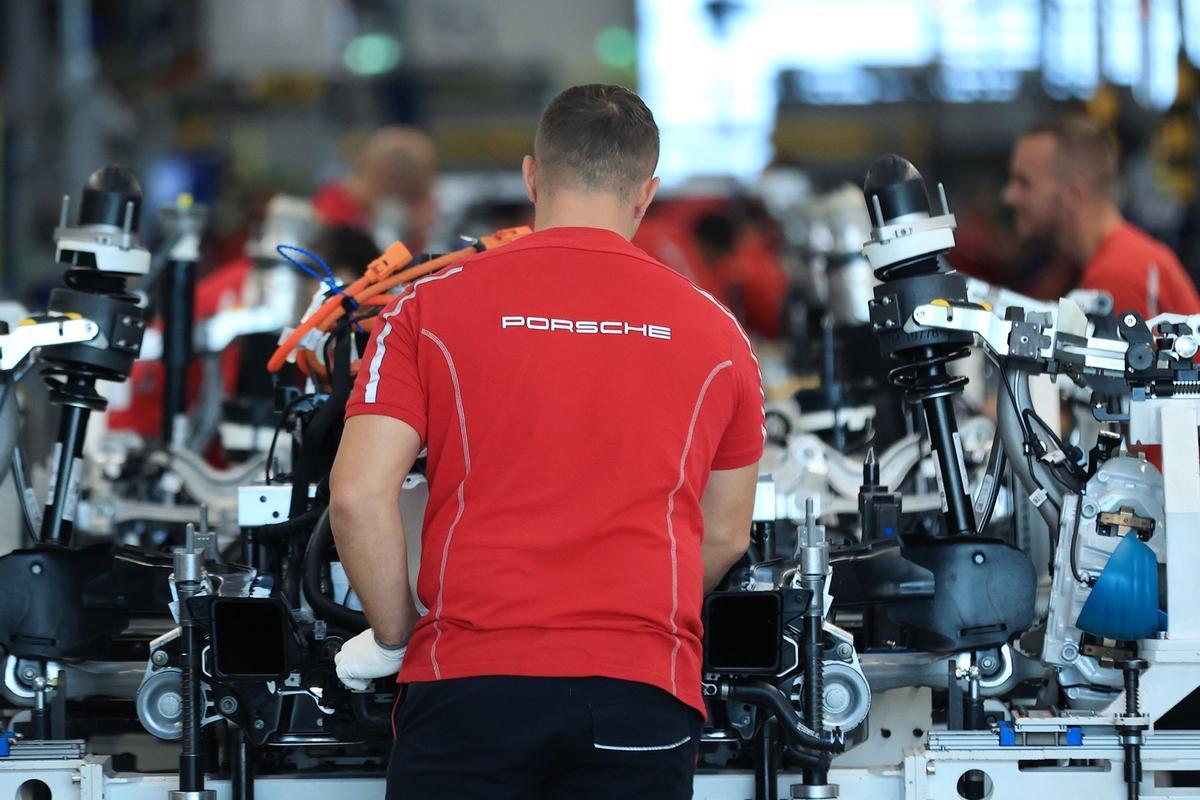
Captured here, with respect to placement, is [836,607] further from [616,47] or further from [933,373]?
[616,47]

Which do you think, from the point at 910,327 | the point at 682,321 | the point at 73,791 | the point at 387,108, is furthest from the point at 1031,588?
the point at 387,108

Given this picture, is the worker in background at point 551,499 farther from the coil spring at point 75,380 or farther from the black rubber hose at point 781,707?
the coil spring at point 75,380

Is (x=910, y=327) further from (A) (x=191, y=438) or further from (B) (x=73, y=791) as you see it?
(A) (x=191, y=438)

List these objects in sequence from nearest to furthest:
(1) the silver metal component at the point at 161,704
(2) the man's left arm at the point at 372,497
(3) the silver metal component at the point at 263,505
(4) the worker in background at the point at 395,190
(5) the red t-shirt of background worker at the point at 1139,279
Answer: (2) the man's left arm at the point at 372,497 → (1) the silver metal component at the point at 161,704 → (3) the silver metal component at the point at 263,505 → (5) the red t-shirt of background worker at the point at 1139,279 → (4) the worker in background at the point at 395,190

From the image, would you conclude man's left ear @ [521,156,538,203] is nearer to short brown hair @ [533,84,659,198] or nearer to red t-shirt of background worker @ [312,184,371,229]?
short brown hair @ [533,84,659,198]

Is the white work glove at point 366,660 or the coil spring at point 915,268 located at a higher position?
the coil spring at point 915,268

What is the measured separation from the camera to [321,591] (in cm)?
369

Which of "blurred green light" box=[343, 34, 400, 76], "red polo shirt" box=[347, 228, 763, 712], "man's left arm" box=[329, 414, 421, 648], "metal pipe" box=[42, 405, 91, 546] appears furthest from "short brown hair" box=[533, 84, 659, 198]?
"blurred green light" box=[343, 34, 400, 76]

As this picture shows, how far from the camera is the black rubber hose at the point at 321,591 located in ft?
11.9

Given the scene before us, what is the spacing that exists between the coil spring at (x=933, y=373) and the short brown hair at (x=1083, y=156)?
2.65m

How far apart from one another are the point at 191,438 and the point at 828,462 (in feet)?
8.43

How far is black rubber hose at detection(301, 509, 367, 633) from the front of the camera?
362cm

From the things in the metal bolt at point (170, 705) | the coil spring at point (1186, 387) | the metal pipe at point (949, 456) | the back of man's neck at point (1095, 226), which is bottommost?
the metal bolt at point (170, 705)

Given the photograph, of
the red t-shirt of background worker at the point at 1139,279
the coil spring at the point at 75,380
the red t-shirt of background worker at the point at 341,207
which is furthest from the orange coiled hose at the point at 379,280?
the red t-shirt of background worker at the point at 341,207
